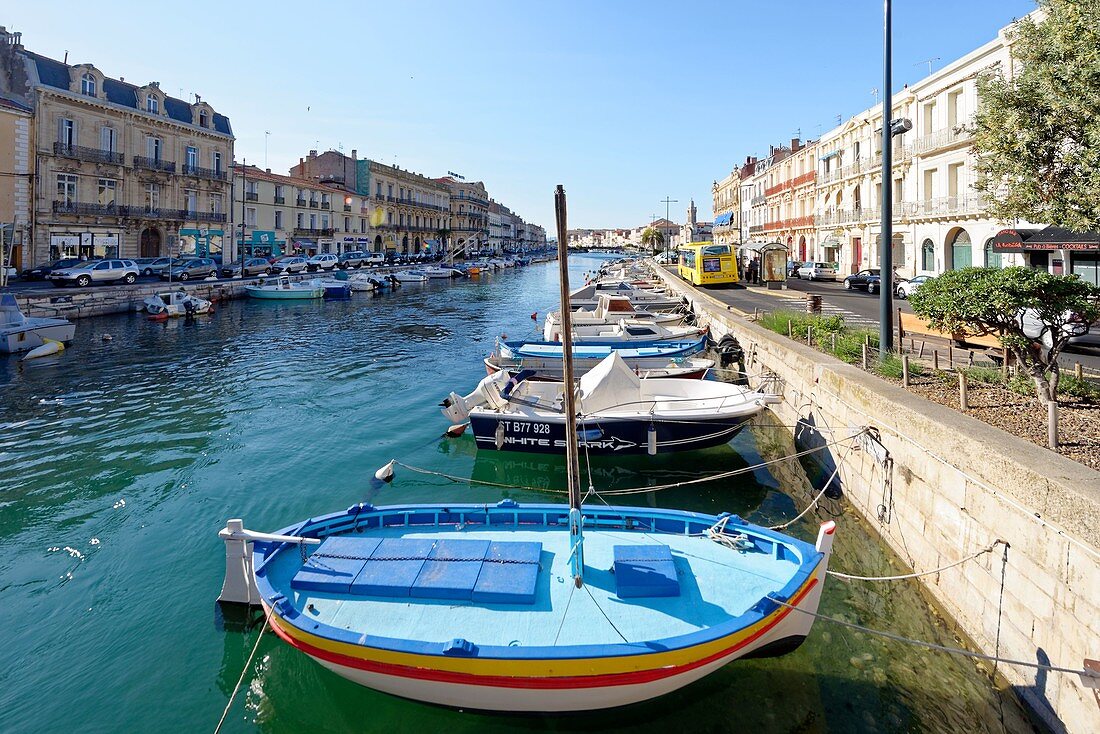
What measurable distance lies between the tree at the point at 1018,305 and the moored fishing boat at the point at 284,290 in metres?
44.5

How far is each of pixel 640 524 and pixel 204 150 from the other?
59.4m

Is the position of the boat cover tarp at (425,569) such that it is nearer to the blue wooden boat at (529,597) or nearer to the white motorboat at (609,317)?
the blue wooden boat at (529,597)

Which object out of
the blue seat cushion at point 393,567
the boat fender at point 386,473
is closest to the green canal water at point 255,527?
the boat fender at point 386,473

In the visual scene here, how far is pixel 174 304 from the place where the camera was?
35656 mm

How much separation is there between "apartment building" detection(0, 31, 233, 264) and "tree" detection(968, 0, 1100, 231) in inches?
1995

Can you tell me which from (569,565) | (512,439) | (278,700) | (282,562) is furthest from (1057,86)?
(278,700)

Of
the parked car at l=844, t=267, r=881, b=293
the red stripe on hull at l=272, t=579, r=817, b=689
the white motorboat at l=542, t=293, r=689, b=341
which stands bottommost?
the red stripe on hull at l=272, t=579, r=817, b=689

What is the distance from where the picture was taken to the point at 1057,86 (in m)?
8.64

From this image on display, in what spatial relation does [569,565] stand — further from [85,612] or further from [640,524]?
[85,612]

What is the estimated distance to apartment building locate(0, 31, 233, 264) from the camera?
40438mm

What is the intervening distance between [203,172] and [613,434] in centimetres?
5444

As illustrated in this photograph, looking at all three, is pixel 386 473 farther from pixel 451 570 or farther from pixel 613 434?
pixel 451 570

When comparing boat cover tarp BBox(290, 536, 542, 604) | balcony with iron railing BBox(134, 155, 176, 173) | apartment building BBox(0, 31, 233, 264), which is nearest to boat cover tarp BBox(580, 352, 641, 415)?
boat cover tarp BBox(290, 536, 542, 604)

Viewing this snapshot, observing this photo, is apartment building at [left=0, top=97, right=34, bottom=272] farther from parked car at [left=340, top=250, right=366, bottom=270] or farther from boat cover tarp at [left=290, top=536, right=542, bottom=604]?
boat cover tarp at [left=290, top=536, right=542, bottom=604]
